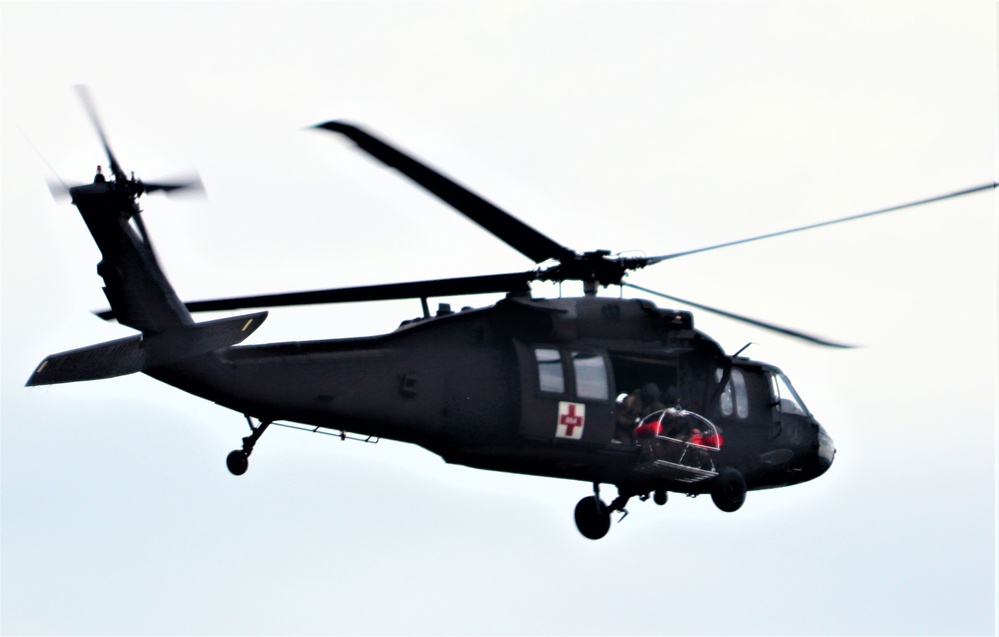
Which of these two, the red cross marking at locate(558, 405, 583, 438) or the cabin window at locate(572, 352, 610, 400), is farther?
the cabin window at locate(572, 352, 610, 400)

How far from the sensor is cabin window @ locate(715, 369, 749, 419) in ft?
75.8

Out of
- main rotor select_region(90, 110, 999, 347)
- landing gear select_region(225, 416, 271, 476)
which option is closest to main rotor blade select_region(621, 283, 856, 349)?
main rotor select_region(90, 110, 999, 347)

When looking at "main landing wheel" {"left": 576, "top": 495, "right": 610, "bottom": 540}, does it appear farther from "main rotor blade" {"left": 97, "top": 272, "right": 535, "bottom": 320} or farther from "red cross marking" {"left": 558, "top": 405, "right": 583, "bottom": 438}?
"main rotor blade" {"left": 97, "top": 272, "right": 535, "bottom": 320}

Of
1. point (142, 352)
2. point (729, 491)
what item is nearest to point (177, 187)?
point (142, 352)

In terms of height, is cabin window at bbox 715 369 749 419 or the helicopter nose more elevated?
cabin window at bbox 715 369 749 419

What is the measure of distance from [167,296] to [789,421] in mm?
10684

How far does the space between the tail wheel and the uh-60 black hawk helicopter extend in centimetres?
2

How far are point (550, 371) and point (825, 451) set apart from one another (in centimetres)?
593

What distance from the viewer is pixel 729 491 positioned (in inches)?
865

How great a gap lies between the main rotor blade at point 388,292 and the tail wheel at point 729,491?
13.8ft

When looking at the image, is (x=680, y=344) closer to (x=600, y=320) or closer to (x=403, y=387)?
(x=600, y=320)

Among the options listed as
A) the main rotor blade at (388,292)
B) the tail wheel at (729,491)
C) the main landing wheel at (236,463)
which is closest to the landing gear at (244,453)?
the main landing wheel at (236,463)

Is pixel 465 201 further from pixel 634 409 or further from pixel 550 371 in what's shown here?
pixel 634 409

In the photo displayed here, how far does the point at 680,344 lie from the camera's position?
22.7 m
